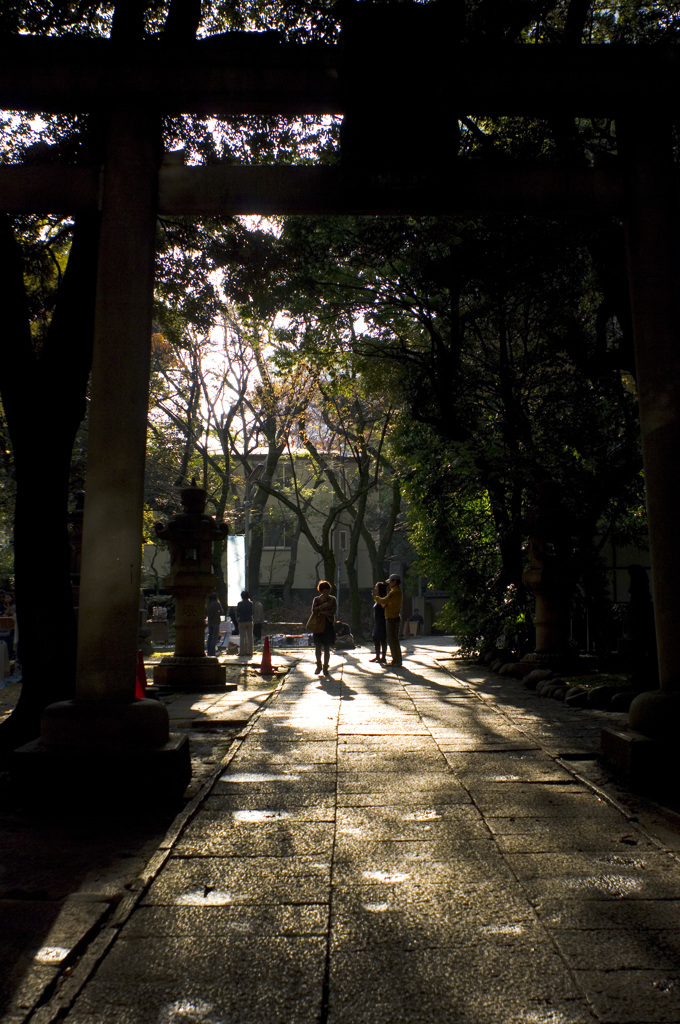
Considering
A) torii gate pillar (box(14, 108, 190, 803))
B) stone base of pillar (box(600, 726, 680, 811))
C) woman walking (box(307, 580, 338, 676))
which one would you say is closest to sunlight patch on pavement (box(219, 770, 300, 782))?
torii gate pillar (box(14, 108, 190, 803))

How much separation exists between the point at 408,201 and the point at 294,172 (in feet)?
2.57

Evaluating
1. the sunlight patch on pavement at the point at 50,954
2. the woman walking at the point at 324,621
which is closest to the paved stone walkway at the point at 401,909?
the sunlight patch on pavement at the point at 50,954

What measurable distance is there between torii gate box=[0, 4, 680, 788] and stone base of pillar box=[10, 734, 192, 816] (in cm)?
19

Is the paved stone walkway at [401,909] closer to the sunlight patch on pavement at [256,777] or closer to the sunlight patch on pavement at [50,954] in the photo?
the sunlight patch on pavement at [256,777]

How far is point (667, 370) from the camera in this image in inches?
199

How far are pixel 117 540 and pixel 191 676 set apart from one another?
687 cm

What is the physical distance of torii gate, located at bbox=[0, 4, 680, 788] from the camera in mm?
4797

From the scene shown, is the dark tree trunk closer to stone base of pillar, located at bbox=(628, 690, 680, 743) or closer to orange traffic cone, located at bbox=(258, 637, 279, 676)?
stone base of pillar, located at bbox=(628, 690, 680, 743)

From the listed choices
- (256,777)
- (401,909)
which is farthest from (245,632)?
(401,909)

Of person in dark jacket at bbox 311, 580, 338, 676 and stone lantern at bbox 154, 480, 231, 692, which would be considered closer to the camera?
stone lantern at bbox 154, 480, 231, 692

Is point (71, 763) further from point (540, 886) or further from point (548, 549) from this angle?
point (548, 549)

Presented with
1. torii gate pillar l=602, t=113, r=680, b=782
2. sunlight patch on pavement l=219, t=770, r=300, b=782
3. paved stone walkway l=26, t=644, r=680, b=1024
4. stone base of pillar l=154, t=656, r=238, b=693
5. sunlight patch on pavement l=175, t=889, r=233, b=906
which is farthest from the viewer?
stone base of pillar l=154, t=656, r=238, b=693

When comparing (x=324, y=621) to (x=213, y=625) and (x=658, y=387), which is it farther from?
(x=658, y=387)

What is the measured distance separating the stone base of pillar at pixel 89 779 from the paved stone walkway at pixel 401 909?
0.40 meters
